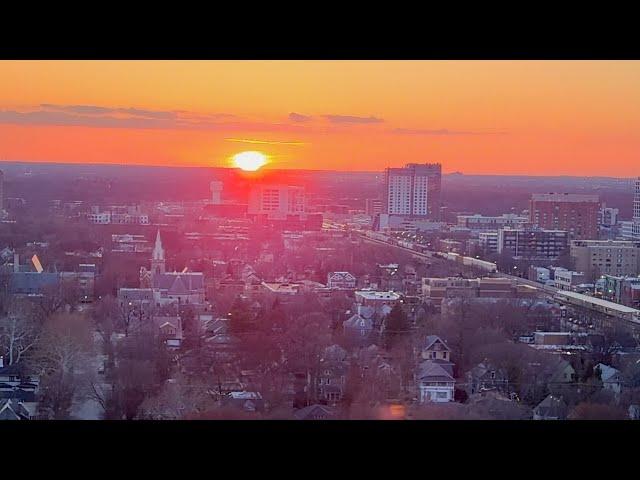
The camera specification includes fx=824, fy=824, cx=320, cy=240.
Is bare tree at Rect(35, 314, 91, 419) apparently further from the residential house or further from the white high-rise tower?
the residential house

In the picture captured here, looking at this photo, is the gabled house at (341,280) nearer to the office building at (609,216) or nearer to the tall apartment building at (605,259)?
the tall apartment building at (605,259)

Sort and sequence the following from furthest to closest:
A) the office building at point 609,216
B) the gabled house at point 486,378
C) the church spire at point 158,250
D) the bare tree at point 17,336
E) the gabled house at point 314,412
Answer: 1. the office building at point 609,216
2. the church spire at point 158,250
3. the bare tree at point 17,336
4. the gabled house at point 486,378
5. the gabled house at point 314,412

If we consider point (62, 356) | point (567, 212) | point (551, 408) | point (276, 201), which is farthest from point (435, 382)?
point (567, 212)

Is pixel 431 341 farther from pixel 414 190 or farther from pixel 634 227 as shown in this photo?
pixel 634 227

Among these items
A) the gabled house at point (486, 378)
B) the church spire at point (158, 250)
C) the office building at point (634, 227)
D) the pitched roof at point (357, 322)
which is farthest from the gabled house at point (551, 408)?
the church spire at point (158, 250)

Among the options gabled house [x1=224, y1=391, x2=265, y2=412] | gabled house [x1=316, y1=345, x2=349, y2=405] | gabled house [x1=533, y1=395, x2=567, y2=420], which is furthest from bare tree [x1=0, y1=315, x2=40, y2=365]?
gabled house [x1=533, y1=395, x2=567, y2=420]
